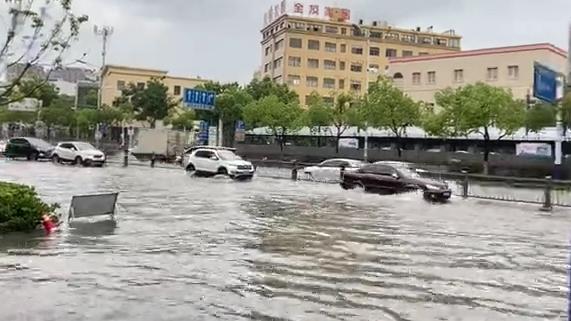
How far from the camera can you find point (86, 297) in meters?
8.36

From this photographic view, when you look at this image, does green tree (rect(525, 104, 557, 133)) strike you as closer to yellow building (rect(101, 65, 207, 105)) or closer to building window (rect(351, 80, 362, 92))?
building window (rect(351, 80, 362, 92))

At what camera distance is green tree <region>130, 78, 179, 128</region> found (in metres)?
80.2

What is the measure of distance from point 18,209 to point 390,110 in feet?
137

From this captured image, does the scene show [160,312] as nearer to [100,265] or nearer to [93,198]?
[100,265]

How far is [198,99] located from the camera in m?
55.6

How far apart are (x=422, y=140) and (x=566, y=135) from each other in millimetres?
13189

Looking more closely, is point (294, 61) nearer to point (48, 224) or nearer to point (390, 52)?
point (390, 52)

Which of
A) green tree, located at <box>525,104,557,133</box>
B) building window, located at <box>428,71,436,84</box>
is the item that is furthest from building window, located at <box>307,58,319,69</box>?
green tree, located at <box>525,104,557,133</box>

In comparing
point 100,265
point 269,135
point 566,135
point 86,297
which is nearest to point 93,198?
point 100,265

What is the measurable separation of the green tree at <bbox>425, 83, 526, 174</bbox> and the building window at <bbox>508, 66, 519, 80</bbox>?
19480 mm

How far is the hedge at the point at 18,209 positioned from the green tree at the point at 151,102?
220 feet

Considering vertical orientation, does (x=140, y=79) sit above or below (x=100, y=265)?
above

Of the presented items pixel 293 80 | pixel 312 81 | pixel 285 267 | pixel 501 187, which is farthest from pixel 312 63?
pixel 285 267

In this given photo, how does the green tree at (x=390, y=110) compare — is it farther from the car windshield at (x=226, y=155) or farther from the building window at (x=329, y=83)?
the building window at (x=329, y=83)
